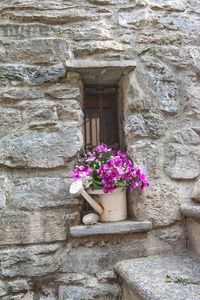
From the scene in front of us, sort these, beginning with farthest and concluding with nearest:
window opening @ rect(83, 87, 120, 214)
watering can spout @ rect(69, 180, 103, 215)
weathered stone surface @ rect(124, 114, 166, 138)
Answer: window opening @ rect(83, 87, 120, 214)
weathered stone surface @ rect(124, 114, 166, 138)
watering can spout @ rect(69, 180, 103, 215)

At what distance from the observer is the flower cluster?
4.64ft

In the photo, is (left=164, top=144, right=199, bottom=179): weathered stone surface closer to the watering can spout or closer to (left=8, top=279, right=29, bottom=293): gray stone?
the watering can spout

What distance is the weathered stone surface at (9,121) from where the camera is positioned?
4.95 ft

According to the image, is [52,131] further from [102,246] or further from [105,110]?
[102,246]

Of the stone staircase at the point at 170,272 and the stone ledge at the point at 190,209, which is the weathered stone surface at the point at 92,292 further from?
the stone ledge at the point at 190,209

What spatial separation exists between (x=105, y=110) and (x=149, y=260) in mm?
812

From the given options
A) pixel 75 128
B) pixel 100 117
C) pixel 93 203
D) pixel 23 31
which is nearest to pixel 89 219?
pixel 93 203

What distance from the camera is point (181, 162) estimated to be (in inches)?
61.9

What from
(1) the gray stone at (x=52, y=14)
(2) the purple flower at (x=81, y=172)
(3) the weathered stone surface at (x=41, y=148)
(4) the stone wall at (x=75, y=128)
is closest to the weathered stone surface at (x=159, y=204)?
(4) the stone wall at (x=75, y=128)

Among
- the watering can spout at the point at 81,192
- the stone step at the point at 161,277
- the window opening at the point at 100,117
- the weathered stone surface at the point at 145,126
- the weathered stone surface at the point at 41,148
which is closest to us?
the stone step at the point at 161,277

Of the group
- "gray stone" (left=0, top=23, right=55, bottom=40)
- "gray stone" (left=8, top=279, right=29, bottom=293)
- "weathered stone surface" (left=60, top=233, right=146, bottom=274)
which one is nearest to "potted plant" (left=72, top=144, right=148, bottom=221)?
"weathered stone surface" (left=60, top=233, right=146, bottom=274)

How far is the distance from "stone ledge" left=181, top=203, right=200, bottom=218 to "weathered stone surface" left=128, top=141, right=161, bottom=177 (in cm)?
20

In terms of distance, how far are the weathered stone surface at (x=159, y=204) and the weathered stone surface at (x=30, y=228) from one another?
379mm

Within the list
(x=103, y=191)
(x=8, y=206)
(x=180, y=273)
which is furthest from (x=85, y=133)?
(x=180, y=273)
